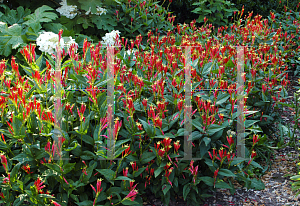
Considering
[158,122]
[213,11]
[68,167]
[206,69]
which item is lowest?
[68,167]

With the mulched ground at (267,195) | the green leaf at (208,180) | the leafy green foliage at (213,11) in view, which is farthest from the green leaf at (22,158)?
the leafy green foliage at (213,11)

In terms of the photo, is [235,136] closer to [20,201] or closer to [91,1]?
[20,201]

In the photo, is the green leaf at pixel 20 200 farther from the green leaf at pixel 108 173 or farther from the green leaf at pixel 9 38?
the green leaf at pixel 9 38

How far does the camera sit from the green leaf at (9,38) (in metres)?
3.59

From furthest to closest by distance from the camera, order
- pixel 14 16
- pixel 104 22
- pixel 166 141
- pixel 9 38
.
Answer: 1. pixel 104 22
2. pixel 14 16
3. pixel 9 38
4. pixel 166 141

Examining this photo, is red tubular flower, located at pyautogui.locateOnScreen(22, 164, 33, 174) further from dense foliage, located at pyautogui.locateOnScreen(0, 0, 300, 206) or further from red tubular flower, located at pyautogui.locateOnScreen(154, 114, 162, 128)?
red tubular flower, located at pyautogui.locateOnScreen(154, 114, 162, 128)

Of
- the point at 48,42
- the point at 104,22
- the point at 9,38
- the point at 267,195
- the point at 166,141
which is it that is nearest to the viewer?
the point at 166,141

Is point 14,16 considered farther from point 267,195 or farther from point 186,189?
point 267,195

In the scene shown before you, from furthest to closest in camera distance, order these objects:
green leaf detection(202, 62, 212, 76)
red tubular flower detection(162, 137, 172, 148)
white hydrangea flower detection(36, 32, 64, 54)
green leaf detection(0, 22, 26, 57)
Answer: green leaf detection(0, 22, 26, 57)
white hydrangea flower detection(36, 32, 64, 54)
green leaf detection(202, 62, 212, 76)
red tubular flower detection(162, 137, 172, 148)

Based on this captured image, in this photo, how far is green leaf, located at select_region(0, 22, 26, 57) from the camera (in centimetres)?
359

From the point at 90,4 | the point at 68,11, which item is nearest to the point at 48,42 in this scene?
the point at 90,4

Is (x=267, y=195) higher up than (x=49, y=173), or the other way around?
(x=49, y=173)

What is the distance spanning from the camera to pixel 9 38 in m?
3.64

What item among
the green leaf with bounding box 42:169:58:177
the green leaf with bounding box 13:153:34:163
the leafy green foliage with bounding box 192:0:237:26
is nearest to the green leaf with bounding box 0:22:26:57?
the green leaf with bounding box 13:153:34:163
